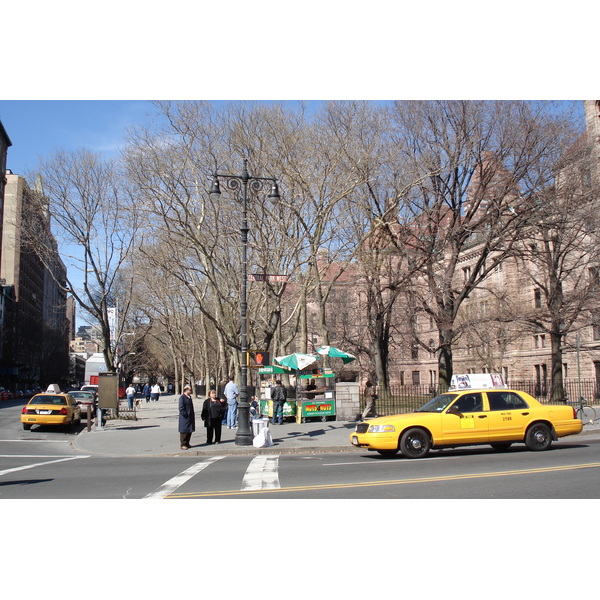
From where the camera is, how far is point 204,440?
19.9m

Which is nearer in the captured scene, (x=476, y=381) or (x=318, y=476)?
(x=318, y=476)

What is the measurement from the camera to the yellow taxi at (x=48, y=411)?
81.7ft

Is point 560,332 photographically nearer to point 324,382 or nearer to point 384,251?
point 384,251

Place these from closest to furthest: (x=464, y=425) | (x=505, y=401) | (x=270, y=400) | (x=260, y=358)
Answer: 1. (x=464, y=425)
2. (x=505, y=401)
3. (x=260, y=358)
4. (x=270, y=400)

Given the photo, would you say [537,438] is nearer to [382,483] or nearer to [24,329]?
[382,483]

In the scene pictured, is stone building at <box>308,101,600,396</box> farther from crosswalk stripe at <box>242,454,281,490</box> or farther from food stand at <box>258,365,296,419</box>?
crosswalk stripe at <box>242,454,281,490</box>

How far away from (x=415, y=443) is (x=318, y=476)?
340 cm

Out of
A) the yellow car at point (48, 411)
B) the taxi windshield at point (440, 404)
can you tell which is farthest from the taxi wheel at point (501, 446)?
the yellow car at point (48, 411)

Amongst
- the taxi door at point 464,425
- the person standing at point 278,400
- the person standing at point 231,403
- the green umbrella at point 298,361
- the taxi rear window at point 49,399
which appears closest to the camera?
the taxi door at point 464,425

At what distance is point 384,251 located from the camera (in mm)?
29219

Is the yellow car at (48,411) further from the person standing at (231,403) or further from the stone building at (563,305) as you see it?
the stone building at (563,305)

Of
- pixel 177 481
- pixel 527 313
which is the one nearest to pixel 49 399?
pixel 177 481

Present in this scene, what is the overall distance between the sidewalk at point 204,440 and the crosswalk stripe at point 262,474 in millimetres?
2706

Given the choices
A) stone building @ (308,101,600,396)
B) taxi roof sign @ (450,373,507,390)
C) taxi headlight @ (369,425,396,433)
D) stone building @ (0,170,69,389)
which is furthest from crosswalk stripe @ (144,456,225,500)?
stone building @ (0,170,69,389)
